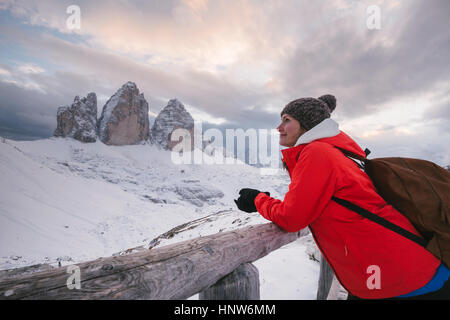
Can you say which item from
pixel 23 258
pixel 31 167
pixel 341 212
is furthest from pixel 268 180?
pixel 341 212

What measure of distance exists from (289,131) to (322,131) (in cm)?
33

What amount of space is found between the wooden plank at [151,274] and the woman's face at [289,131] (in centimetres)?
99

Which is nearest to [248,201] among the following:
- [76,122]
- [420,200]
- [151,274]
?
[151,274]

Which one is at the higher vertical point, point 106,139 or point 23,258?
point 106,139

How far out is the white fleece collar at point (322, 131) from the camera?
1.68 m

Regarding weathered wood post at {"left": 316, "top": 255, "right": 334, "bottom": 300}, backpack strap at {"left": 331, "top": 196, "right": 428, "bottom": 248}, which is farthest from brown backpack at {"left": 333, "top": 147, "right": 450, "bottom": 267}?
weathered wood post at {"left": 316, "top": 255, "right": 334, "bottom": 300}

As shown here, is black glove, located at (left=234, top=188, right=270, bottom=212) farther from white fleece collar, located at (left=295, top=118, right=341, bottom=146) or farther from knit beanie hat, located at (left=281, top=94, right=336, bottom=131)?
knit beanie hat, located at (left=281, top=94, right=336, bottom=131)

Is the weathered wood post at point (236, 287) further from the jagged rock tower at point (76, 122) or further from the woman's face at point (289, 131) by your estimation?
the jagged rock tower at point (76, 122)

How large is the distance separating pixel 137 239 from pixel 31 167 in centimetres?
1791

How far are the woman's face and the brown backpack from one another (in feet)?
2.18

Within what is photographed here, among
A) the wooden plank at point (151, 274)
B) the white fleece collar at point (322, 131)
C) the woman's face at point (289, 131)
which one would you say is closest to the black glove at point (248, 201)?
the wooden plank at point (151, 274)

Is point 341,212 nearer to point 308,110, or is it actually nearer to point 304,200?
point 304,200

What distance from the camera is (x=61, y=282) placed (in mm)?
877

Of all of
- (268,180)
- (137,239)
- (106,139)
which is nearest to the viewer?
(137,239)
